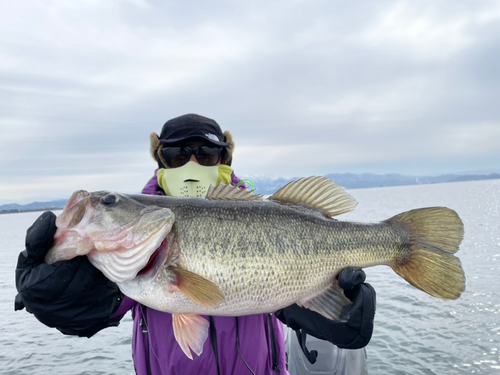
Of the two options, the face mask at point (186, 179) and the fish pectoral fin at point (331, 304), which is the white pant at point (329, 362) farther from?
the face mask at point (186, 179)

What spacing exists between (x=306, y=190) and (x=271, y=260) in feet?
2.52

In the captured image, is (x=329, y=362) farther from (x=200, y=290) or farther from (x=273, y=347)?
(x=200, y=290)

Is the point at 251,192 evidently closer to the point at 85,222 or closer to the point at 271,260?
the point at 271,260

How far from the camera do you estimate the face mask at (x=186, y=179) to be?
3.39 m

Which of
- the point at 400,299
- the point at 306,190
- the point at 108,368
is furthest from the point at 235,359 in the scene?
the point at 400,299

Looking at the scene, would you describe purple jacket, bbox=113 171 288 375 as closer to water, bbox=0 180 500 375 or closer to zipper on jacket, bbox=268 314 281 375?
zipper on jacket, bbox=268 314 281 375

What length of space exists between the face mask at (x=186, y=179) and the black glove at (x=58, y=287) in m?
1.14

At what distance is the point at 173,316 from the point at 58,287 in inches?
32.9

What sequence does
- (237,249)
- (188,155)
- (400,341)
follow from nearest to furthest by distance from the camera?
(237,249) → (188,155) → (400,341)

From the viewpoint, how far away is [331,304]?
2.66 m

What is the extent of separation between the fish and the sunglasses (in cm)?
95

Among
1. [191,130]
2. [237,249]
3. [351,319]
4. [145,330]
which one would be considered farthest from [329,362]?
[191,130]

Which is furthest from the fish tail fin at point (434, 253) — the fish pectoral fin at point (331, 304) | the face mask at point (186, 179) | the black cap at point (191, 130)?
the black cap at point (191, 130)

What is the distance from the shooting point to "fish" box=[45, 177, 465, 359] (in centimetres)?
232
